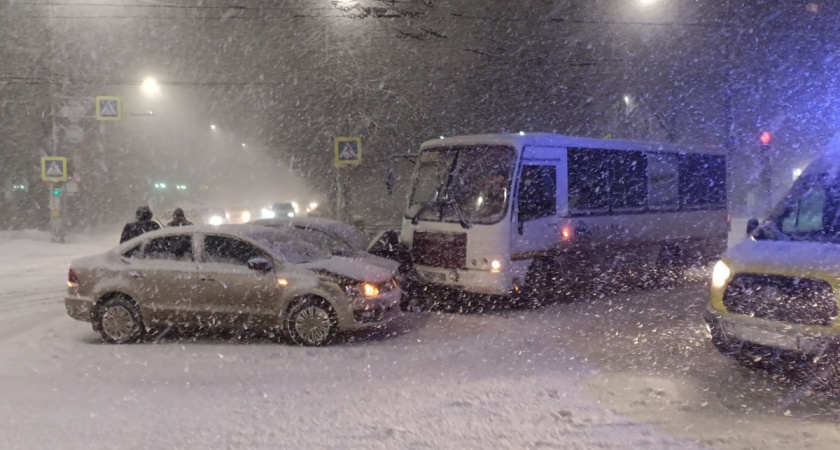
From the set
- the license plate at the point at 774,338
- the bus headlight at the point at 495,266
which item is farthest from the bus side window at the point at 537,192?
the license plate at the point at 774,338

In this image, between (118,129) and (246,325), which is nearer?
(246,325)

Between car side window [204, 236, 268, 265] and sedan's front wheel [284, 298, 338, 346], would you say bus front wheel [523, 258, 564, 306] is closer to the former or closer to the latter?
sedan's front wheel [284, 298, 338, 346]

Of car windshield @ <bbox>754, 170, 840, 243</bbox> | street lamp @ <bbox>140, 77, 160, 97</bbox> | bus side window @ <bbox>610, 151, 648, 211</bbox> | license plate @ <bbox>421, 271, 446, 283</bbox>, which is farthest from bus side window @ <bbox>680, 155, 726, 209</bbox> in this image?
street lamp @ <bbox>140, 77, 160, 97</bbox>

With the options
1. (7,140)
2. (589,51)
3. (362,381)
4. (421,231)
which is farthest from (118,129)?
(362,381)

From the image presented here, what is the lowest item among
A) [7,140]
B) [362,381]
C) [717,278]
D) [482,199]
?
[362,381]

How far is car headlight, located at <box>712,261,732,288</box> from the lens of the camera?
620 centimetres

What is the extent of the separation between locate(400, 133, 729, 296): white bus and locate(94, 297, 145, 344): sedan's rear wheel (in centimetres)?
439

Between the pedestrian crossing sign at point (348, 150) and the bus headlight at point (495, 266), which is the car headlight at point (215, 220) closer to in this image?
the pedestrian crossing sign at point (348, 150)

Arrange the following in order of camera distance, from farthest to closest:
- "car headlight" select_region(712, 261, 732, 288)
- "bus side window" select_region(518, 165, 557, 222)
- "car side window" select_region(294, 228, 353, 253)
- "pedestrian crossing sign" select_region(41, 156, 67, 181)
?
"pedestrian crossing sign" select_region(41, 156, 67, 181)
"car side window" select_region(294, 228, 353, 253)
"bus side window" select_region(518, 165, 557, 222)
"car headlight" select_region(712, 261, 732, 288)

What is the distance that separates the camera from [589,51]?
984 inches

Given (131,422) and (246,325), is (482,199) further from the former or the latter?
(131,422)

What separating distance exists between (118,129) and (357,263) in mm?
43602

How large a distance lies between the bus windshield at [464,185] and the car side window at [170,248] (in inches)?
155

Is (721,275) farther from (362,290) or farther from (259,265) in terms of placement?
(259,265)
